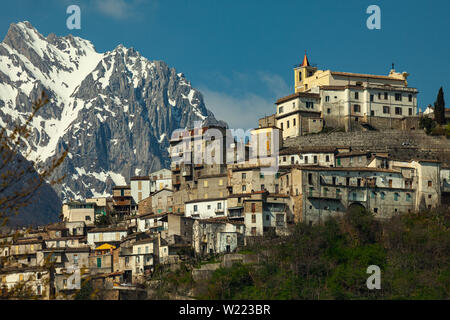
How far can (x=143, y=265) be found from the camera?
80688 millimetres

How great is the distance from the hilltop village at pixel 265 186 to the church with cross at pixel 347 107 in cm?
13

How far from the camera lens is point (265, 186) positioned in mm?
87562

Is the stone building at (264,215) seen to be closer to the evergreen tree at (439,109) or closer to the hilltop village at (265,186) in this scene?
the hilltop village at (265,186)

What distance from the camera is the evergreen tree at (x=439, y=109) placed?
10094 cm

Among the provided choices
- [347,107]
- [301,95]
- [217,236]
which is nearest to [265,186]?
[217,236]

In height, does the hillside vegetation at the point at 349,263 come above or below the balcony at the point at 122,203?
below

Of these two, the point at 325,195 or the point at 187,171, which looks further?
the point at 187,171

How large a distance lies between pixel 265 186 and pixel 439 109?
1076 inches

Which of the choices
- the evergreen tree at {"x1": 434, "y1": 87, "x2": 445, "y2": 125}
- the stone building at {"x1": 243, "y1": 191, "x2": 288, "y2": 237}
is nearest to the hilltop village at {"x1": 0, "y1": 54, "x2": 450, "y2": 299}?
the stone building at {"x1": 243, "y1": 191, "x2": 288, "y2": 237}

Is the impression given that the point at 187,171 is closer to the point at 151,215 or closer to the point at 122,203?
the point at 151,215

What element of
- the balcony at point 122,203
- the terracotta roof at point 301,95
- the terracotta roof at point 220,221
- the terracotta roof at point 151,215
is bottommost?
the terracotta roof at point 220,221

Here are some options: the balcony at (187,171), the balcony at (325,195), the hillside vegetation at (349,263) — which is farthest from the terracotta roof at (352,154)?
the balcony at (187,171)

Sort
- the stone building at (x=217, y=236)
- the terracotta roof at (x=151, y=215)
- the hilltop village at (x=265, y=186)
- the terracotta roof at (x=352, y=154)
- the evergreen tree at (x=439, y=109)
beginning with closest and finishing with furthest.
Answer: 1. the stone building at (x=217, y=236)
2. the hilltop village at (x=265, y=186)
3. the terracotta roof at (x=352, y=154)
4. the terracotta roof at (x=151, y=215)
5. the evergreen tree at (x=439, y=109)
